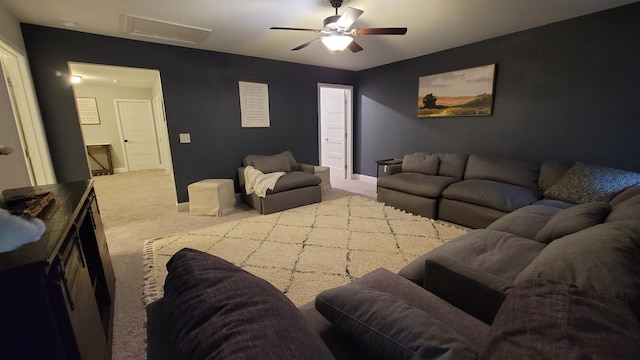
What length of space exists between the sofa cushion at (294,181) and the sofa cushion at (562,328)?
3285 mm

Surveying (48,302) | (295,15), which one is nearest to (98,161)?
(295,15)

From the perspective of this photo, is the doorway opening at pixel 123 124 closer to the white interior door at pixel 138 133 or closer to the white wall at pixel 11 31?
the white interior door at pixel 138 133

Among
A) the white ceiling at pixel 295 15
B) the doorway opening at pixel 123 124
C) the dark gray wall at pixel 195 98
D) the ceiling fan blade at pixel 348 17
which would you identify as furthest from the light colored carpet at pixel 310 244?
the doorway opening at pixel 123 124

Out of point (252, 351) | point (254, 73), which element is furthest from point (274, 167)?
point (252, 351)

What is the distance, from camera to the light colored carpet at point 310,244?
223 cm

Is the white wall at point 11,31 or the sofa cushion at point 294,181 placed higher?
the white wall at point 11,31

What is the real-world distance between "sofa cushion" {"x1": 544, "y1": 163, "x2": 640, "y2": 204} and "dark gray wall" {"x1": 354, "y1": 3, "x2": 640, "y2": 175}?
1.85ft

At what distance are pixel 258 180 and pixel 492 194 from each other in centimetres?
298

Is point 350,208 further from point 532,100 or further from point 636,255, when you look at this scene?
point 636,255

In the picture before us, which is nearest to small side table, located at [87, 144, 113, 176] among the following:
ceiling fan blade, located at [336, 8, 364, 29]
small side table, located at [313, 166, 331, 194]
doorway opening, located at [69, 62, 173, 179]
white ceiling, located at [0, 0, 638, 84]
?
doorway opening, located at [69, 62, 173, 179]

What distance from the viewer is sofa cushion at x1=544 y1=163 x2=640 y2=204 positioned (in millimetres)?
2408

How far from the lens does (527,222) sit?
2.10 metres

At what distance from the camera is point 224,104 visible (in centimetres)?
426

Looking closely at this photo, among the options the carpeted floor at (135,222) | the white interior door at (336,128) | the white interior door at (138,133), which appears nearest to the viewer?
the carpeted floor at (135,222)
